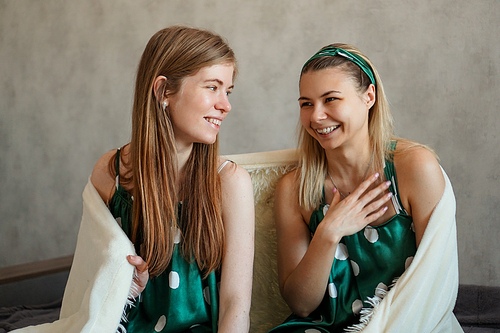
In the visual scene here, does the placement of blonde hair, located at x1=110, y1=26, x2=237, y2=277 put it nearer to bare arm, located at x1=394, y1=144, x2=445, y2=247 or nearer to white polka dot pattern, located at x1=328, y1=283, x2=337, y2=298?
white polka dot pattern, located at x1=328, y1=283, x2=337, y2=298

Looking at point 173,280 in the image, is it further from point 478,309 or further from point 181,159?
point 478,309

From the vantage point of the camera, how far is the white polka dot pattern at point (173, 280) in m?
1.35

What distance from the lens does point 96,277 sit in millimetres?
1268

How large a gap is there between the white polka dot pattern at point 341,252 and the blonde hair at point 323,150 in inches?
6.2

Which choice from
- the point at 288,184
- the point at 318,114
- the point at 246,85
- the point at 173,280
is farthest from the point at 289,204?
the point at 246,85

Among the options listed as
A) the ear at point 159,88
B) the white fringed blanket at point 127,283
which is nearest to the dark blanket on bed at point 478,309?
the white fringed blanket at point 127,283

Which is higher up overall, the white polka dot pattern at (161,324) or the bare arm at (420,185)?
the bare arm at (420,185)

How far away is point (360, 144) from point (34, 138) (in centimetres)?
219

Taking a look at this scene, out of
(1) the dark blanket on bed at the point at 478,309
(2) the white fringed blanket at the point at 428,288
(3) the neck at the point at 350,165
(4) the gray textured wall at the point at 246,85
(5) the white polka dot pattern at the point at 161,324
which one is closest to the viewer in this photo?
(2) the white fringed blanket at the point at 428,288

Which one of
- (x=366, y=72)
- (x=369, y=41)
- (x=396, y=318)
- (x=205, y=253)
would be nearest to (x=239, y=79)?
(x=369, y=41)

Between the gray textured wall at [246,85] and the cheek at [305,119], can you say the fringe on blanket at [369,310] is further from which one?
the gray textured wall at [246,85]

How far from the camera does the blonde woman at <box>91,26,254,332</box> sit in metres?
1.31

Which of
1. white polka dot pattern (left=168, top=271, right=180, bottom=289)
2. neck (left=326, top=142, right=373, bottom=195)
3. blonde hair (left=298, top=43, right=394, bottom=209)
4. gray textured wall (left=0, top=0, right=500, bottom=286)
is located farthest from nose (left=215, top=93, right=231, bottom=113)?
gray textured wall (left=0, top=0, right=500, bottom=286)

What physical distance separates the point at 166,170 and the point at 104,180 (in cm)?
28
